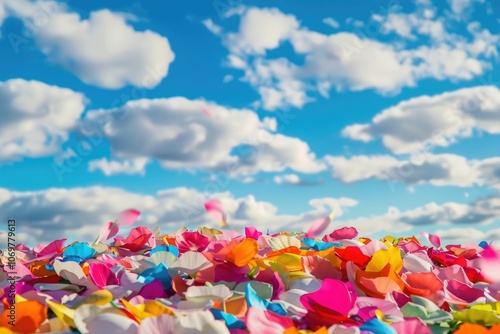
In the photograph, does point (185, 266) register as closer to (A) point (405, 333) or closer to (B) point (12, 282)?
(B) point (12, 282)

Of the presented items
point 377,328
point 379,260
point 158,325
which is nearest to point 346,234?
point 379,260

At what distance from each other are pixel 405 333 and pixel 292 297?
551 mm

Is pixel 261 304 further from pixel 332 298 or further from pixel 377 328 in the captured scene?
pixel 377 328

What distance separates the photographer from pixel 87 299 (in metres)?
2.41

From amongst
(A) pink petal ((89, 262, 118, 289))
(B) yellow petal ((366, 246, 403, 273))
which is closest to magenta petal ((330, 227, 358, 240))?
(B) yellow petal ((366, 246, 403, 273))

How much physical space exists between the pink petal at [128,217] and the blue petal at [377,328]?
94.6 inches

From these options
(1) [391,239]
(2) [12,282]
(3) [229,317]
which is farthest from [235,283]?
(1) [391,239]

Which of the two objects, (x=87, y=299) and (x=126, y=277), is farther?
(x=126, y=277)

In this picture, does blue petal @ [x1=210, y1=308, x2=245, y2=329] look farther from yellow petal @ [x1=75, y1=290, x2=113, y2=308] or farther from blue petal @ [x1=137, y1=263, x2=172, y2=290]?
blue petal @ [x1=137, y1=263, x2=172, y2=290]

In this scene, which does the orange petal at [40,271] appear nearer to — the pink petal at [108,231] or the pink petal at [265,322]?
the pink petal at [108,231]

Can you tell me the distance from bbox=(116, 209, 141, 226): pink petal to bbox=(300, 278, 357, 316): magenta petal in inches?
83.3

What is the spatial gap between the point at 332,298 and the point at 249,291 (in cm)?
35

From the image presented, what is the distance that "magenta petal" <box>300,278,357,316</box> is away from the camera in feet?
7.30

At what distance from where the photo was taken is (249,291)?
2.30 metres
